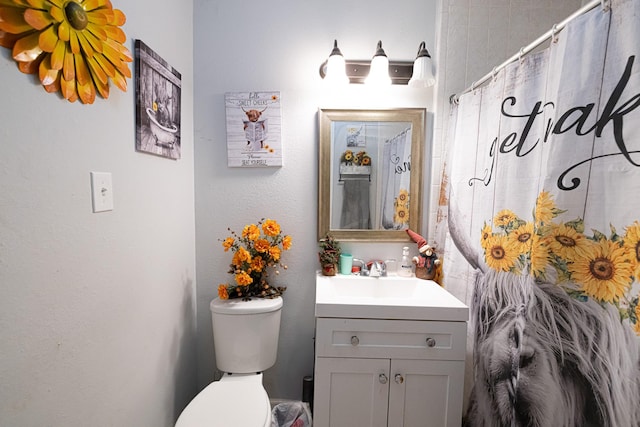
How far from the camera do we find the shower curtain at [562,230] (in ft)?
2.09

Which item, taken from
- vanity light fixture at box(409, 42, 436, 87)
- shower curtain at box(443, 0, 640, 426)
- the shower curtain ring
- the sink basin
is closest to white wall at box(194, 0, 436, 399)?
vanity light fixture at box(409, 42, 436, 87)

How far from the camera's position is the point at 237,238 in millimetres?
1498

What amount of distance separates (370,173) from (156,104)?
1.05 m

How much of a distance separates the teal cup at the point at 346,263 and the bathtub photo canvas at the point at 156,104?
39.0 inches

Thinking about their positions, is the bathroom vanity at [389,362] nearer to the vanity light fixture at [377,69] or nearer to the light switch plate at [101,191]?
the light switch plate at [101,191]

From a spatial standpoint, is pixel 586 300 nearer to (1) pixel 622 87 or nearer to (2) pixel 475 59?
(1) pixel 622 87

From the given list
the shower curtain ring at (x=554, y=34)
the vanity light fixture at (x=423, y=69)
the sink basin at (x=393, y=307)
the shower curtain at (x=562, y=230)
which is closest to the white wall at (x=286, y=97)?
the vanity light fixture at (x=423, y=69)

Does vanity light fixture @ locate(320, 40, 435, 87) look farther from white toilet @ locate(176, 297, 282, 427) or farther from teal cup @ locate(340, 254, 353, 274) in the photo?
white toilet @ locate(176, 297, 282, 427)

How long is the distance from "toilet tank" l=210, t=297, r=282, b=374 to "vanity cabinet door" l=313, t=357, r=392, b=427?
0.33 meters

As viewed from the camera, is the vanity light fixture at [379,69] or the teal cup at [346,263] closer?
the vanity light fixture at [379,69]

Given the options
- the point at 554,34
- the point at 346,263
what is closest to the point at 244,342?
the point at 346,263

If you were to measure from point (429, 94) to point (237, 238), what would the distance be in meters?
1.34

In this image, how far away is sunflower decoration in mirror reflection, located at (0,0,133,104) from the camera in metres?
0.56

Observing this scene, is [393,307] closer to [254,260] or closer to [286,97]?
[254,260]
